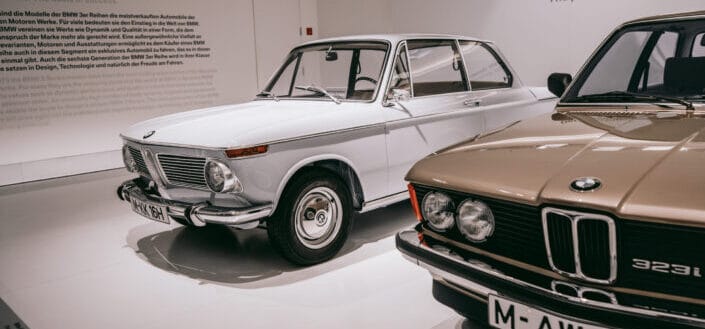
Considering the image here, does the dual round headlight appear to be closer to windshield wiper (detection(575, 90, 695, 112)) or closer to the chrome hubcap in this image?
windshield wiper (detection(575, 90, 695, 112))

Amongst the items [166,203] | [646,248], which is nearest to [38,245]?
[166,203]

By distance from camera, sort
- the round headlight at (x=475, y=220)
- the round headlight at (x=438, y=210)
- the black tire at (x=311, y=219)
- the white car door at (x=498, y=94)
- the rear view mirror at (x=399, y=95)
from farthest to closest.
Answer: the white car door at (x=498, y=94), the rear view mirror at (x=399, y=95), the black tire at (x=311, y=219), the round headlight at (x=438, y=210), the round headlight at (x=475, y=220)

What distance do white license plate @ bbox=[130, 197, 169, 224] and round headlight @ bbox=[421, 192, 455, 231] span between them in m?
1.91

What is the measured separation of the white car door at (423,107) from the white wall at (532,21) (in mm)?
3261

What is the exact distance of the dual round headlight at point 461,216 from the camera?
2.07 metres

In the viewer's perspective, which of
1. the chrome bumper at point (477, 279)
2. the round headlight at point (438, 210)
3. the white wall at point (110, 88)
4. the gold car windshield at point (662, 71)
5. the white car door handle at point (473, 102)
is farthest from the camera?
the white wall at point (110, 88)

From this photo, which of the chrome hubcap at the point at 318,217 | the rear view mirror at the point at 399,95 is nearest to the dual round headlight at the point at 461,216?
the chrome hubcap at the point at 318,217

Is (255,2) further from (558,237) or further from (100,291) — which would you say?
(558,237)

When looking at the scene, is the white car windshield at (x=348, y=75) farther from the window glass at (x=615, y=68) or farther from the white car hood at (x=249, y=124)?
the window glass at (x=615, y=68)

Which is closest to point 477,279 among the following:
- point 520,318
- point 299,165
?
point 520,318

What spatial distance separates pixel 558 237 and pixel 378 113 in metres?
2.21

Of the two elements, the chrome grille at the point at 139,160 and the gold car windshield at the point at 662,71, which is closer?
the gold car windshield at the point at 662,71

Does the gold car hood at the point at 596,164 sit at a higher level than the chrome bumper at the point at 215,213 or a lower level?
higher

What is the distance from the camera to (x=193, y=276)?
11.9 feet
